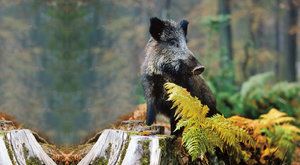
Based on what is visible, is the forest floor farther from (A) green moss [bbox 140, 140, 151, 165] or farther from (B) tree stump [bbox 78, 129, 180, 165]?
(A) green moss [bbox 140, 140, 151, 165]

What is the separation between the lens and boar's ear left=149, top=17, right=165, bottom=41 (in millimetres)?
6617

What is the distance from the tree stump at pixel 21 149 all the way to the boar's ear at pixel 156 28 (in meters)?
2.06

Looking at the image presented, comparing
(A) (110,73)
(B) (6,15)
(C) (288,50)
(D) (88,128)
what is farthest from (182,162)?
(C) (288,50)

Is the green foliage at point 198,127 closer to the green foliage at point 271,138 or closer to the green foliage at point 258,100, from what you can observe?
the green foliage at point 271,138

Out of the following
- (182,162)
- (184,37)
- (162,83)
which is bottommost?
(182,162)

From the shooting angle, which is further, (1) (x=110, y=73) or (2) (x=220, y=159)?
(1) (x=110, y=73)

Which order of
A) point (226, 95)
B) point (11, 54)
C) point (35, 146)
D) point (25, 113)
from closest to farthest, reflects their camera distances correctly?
1. point (35, 146)
2. point (25, 113)
3. point (11, 54)
4. point (226, 95)

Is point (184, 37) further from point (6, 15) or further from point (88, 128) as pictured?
point (6, 15)

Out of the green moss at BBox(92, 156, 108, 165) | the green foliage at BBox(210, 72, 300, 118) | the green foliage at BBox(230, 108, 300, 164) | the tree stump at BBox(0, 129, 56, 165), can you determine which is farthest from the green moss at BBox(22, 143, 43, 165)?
the green foliage at BBox(210, 72, 300, 118)

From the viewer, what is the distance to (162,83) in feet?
21.8

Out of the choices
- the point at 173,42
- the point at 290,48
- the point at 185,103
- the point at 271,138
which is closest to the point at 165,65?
the point at 173,42

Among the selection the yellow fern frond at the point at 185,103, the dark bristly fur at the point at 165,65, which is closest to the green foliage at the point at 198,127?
the yellow fern frond at the point at 185,103

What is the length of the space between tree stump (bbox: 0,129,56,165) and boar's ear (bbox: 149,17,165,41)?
2065mm

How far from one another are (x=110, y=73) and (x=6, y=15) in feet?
24.7
